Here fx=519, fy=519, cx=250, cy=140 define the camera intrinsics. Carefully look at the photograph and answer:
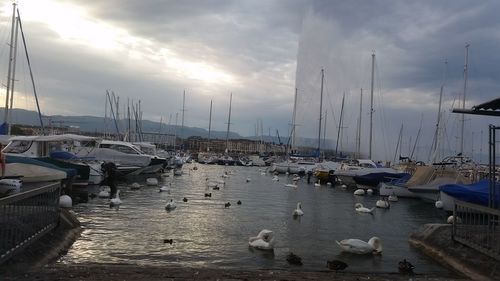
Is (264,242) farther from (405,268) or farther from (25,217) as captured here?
(25,217)

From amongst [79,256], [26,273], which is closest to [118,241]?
[79,256]

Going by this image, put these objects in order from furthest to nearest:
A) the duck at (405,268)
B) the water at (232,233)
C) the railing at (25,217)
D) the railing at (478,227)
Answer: the water at (232,233) → the duck at (405,268) → the railing at (478,227) → the railing at (25,217)

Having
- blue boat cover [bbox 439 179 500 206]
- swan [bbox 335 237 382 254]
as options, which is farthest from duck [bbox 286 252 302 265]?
blue boat cover [bbox 439 179 500 206]

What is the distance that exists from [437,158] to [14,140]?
56608mm

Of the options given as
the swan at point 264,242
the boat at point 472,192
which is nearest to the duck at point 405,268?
the swan at point 264,242


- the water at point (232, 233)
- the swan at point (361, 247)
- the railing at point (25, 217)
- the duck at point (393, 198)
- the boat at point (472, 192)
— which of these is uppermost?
the boat at point (472, 192)

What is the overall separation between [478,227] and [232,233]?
8.75m

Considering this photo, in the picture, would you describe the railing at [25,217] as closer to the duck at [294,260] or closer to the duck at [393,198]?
the duck at [294,260]

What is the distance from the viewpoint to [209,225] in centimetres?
2100

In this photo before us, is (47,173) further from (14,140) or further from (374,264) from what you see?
(374,264)

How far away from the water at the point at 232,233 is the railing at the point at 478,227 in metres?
1.05

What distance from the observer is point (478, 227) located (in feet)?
44.2

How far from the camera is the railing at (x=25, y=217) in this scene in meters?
10.1

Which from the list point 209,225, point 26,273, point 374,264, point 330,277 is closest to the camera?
point 26,273
